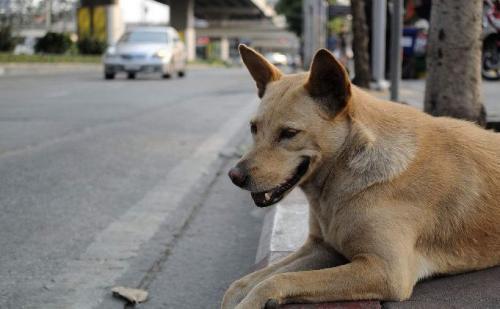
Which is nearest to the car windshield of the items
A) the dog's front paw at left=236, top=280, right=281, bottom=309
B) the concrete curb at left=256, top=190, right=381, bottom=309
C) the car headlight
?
the car headlight

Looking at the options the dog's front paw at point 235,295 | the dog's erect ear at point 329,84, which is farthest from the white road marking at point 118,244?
the dog's erect ear at point 329,84

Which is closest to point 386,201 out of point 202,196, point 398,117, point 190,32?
point 398,117

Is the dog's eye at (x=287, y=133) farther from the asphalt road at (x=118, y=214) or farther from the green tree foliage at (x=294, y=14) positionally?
the green tree foliage at (x=294, y=14)

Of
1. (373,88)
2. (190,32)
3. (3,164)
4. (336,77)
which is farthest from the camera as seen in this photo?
(190,32)

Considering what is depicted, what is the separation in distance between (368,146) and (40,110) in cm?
1038

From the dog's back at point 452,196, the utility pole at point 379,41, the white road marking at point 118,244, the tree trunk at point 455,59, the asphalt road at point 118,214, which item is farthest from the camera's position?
the utility pole at point 379,41

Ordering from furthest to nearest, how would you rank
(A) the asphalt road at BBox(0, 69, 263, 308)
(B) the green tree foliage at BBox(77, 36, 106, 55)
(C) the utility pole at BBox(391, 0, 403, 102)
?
1. (B) the green tree foliage at BBox(77, 36, 106, 55)
2. (C) the utility pole at BBox(391, 0, 403, 102)
3. (A) the asphalt road at BBox(0, 69, 263, 308)

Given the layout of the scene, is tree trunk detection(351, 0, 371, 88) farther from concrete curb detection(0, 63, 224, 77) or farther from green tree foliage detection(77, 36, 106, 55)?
green tree foliage detection(77, 36, 106, 55)

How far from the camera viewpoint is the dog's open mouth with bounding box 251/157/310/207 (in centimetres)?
318

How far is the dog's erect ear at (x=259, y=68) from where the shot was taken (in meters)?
3.72

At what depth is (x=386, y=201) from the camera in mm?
3068

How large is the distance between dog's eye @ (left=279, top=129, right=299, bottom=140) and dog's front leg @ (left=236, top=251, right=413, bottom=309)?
0.64 m

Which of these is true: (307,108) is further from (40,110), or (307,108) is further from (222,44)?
(222,44)

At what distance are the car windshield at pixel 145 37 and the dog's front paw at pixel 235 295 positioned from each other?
25.1 metres
